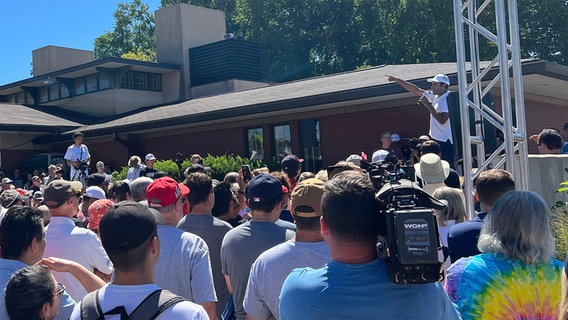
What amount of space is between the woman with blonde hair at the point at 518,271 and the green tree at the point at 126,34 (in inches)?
→ 2438

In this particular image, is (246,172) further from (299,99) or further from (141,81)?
(141,81)

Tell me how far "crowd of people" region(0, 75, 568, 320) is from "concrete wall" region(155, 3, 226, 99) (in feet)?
73.8

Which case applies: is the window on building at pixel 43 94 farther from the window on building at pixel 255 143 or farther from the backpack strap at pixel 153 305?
the backpack strap at pixel 153 305

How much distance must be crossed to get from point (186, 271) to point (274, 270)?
73cm

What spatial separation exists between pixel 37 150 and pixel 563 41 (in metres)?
28.9

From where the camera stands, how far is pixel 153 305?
2.34 metres

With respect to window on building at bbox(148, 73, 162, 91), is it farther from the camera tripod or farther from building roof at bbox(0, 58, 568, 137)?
the camera tripod

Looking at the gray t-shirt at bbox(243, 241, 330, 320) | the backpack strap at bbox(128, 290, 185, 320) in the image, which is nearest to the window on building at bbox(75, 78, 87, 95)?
the gray t-shirt at bbox(243, 241, 330, 320)

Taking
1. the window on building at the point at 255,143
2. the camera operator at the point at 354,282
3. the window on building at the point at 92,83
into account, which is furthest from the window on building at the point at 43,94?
the camera operator at the point at 354,282

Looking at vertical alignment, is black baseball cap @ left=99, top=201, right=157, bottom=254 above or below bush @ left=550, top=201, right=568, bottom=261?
above

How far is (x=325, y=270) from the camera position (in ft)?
6.86

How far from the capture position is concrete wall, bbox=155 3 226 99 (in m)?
26.6

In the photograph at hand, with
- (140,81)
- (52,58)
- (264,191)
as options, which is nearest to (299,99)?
(264,191)

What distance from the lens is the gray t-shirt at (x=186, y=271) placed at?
3525mm
